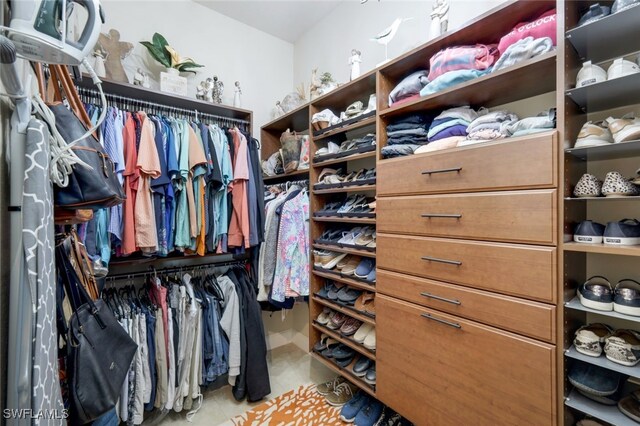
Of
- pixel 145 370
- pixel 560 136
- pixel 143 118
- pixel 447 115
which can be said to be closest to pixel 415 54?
pixel 447 115

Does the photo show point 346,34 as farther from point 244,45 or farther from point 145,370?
point 145,370

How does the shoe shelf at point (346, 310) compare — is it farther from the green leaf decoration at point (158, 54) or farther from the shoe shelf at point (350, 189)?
the green leaf decoration at point (158, 54)

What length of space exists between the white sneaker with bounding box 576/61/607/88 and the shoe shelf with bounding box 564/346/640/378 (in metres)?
0.84

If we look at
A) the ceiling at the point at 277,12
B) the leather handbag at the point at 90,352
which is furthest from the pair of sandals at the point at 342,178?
the ceiling at the point at 277,12

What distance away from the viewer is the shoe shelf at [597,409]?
0.81 m

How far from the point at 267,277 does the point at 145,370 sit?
824mm

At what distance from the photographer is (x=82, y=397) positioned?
2.53 ft

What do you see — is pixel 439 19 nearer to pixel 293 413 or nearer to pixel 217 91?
pixel 217 91

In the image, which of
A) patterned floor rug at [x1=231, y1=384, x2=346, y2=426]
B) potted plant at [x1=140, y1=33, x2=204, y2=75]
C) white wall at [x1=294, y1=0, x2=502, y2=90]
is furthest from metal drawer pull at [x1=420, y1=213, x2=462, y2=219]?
potted plant at [x1=140, y1=33, x2=204, y2=75]

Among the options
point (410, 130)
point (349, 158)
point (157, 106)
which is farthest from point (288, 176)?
point (410, 130)

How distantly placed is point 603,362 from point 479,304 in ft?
1.13

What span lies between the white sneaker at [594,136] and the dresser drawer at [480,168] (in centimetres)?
8

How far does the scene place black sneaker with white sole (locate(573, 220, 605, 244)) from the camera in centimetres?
88

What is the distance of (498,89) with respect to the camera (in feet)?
3.89
